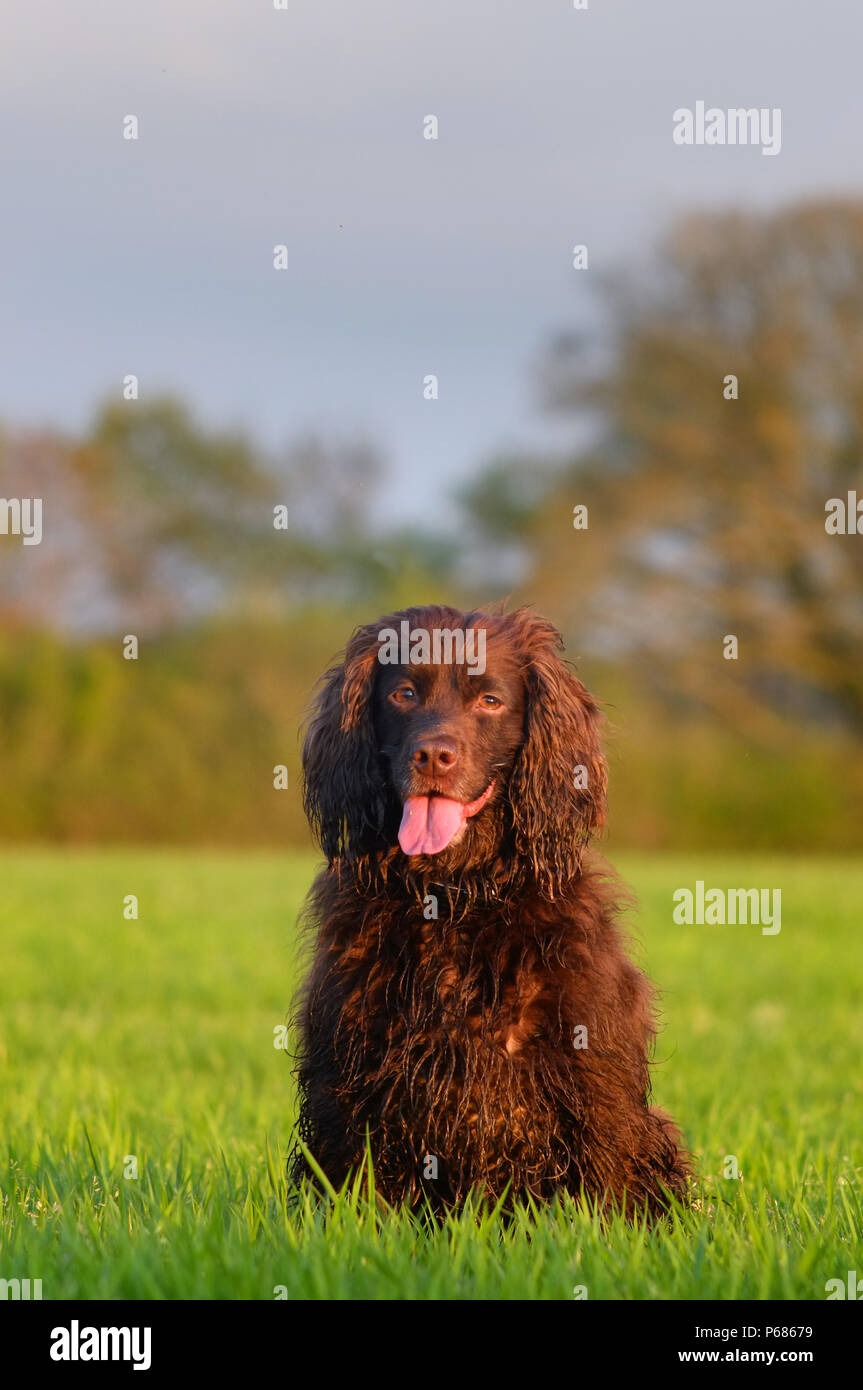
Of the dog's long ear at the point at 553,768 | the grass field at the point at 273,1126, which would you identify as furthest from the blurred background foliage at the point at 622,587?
the dog's long ear at the point at 553,768

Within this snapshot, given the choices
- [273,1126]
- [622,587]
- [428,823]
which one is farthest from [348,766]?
[622,587]

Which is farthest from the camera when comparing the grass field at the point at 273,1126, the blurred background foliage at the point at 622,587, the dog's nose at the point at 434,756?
the blurred background foliage at the point at 622,587

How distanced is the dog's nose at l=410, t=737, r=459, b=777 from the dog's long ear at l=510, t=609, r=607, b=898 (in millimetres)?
357

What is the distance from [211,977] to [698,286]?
25.6 metres

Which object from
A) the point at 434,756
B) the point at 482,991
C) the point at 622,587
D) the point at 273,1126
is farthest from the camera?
the point at 622,587

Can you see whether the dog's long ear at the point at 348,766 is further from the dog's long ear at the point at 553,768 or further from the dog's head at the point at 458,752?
the dog's long ear at the point at 553,768

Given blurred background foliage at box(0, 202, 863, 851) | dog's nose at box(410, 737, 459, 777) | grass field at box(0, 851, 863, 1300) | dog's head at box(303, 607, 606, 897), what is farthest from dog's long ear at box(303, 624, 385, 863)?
blurred background foliage at box(0, 202, 863, 851)

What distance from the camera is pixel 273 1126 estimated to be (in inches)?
270

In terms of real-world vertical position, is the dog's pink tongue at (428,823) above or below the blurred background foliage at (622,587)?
below

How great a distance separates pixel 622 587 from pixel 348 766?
2879 centimetres

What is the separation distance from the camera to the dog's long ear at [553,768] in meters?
4.79

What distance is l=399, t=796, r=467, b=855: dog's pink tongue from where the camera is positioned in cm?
459

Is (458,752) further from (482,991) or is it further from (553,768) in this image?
(482,991)

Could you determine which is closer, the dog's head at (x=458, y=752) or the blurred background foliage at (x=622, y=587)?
the dog's head at (x=458, y=752)
